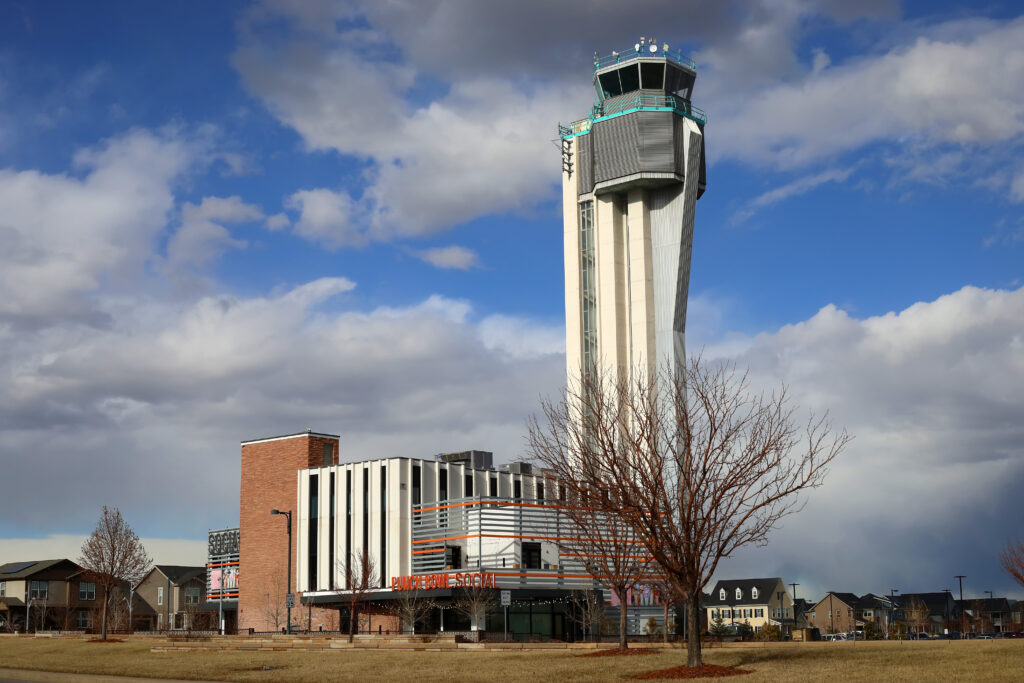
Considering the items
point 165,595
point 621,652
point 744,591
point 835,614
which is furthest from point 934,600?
point 621,652

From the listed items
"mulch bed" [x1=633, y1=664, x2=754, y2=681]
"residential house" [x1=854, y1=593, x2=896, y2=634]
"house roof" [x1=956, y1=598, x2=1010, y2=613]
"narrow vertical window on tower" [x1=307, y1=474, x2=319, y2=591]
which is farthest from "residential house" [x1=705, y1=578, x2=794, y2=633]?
"mulch bed" [x1=633, y1=664, x2=754, y2=681]

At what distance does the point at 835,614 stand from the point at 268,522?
109670 millimetres

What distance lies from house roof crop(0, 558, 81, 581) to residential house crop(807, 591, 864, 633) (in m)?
110

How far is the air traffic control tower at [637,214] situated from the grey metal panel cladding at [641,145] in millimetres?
93

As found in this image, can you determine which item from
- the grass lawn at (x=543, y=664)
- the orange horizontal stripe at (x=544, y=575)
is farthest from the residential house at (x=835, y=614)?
the grass lawn at (x=543, y=664)

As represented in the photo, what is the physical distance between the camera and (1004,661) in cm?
2884

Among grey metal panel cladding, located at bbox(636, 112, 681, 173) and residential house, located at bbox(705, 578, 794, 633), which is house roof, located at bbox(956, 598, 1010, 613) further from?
grey metal panel cladding, located at bbox(636, 112, 681, 173)

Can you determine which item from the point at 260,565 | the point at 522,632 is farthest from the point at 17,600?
the point at 522,632

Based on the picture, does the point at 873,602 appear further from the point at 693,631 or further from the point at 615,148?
the point at 693,631

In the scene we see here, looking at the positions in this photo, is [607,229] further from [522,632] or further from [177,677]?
[177,677]

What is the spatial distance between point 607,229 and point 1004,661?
73171 mm

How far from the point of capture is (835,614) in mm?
163500

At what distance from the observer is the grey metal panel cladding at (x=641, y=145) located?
94625 mm

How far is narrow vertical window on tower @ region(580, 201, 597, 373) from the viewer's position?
99.6 metres
